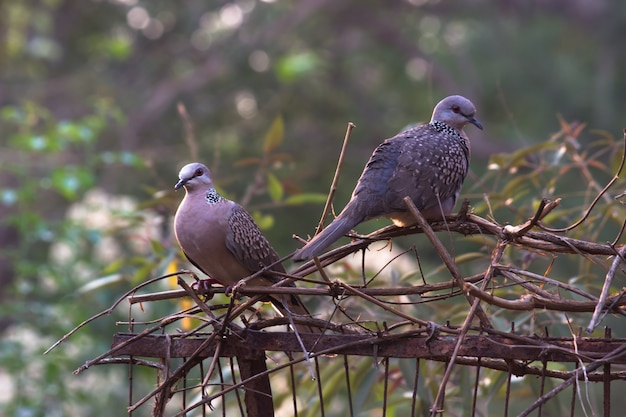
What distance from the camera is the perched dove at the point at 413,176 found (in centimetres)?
182

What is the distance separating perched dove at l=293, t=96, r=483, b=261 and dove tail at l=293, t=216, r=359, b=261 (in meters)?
0.02

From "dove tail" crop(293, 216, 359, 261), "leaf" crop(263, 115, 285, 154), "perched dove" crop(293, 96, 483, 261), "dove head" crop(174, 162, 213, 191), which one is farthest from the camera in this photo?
"leaf" crop(263, 115, 285, 154)

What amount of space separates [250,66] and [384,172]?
507 cm

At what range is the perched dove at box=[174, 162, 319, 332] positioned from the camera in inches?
73.8

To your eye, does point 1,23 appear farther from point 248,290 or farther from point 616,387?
point 248,290

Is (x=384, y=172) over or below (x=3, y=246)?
below

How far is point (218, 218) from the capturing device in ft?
6.26

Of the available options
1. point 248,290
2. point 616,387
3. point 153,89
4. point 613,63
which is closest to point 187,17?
point 153,89

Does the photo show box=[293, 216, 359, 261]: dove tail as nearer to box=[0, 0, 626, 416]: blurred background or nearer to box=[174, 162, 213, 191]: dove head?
box=[174, 162, 213, 191]: dove head

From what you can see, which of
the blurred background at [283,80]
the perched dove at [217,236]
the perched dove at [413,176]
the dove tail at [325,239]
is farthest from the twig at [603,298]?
the blurred background at [283,80]

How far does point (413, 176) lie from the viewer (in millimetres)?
1925

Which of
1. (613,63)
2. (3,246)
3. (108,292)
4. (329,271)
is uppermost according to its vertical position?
(613,63)

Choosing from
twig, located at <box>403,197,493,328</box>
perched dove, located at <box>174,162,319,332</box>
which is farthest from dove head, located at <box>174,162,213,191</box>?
twig, located at <box>403,197,493,328</box>

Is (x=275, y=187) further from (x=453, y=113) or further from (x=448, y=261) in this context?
(x=448, y=261)
